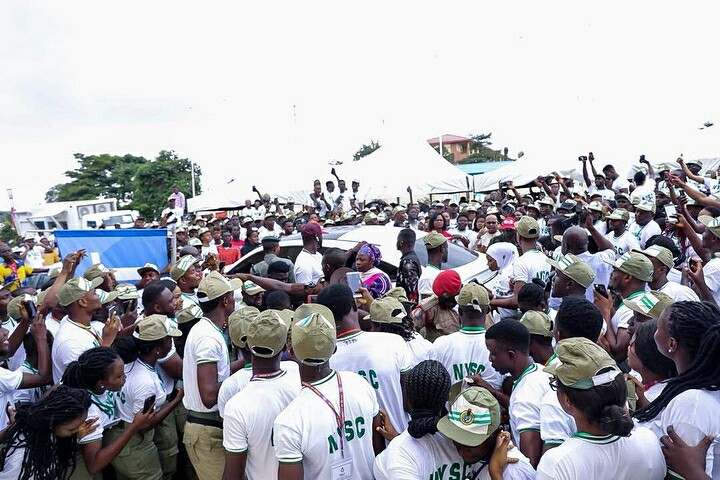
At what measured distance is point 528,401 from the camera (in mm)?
3152

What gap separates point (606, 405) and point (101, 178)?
54.6 meters

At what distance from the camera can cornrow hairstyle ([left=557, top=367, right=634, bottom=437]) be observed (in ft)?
7.59

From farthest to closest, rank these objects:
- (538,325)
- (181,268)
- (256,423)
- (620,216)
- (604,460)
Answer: (620,216), (181,268), (538,325), (256,423), (604,460)

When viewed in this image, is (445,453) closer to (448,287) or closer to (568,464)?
(568,464)

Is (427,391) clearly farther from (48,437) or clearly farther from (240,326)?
(48,437)

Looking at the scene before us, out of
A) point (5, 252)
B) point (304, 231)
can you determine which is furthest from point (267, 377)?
point (5, 252)

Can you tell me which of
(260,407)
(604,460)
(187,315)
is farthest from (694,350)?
(187,315)

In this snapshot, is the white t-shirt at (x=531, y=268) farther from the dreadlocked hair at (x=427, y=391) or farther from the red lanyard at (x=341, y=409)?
the red lanyard at (x=341, y=409)

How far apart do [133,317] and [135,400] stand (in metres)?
1.49

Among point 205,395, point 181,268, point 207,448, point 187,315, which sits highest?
point 181,268

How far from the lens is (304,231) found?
22.2 ft

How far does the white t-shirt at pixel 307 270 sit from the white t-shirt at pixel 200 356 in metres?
2.61

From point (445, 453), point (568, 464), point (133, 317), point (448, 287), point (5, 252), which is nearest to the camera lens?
point (568, 464)

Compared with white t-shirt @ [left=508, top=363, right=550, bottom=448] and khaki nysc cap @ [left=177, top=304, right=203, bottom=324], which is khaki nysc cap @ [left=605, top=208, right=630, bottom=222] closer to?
white t-shirt @ [left=508, top=363, right=550, bottom=448]
